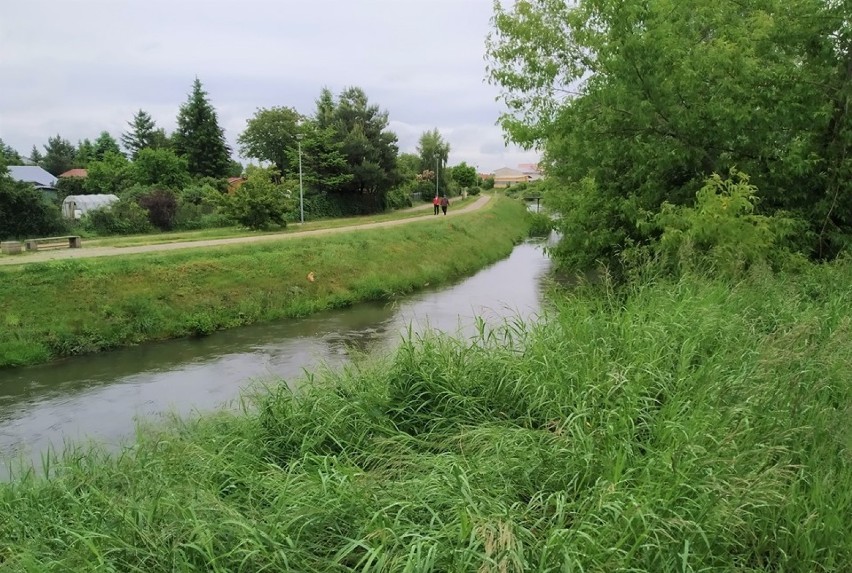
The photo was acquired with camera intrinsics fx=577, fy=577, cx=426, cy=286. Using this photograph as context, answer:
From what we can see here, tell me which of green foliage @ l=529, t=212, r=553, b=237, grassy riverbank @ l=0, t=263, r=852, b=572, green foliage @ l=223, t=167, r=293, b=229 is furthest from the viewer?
green foliage @ l=223, t=167, r=293, b=229

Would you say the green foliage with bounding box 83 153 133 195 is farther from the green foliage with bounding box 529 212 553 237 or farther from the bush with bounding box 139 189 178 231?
the green foliage with bounding box 529 212 553 237

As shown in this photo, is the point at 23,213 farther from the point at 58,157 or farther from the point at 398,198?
the point at 58,157

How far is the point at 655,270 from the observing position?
8.63 metres

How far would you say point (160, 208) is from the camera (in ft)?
92.4

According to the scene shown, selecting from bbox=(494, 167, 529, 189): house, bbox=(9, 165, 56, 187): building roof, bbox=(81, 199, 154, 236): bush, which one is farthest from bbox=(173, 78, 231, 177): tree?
bbox=(494, 167, 529, 189): house

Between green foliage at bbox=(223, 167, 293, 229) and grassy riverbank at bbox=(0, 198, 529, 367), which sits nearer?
grassy riverbank at bbox=(0, 198, 529, 367)

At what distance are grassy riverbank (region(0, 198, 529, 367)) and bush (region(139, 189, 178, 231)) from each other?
407 inches

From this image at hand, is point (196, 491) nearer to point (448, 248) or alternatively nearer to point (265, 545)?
point (265, 545)

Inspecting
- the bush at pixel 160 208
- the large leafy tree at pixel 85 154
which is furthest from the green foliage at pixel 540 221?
the large leafy tree at pixel 85 154

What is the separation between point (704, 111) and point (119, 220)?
2558 centimetres

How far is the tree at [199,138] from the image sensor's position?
42875 mm

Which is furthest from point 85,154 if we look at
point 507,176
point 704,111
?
point 507,176

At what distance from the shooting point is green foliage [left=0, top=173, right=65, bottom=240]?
23.9 metres

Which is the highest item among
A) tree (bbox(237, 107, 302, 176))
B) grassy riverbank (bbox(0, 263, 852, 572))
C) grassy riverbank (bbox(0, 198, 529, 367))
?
tree (bbox(237, 107, 302, 176))
